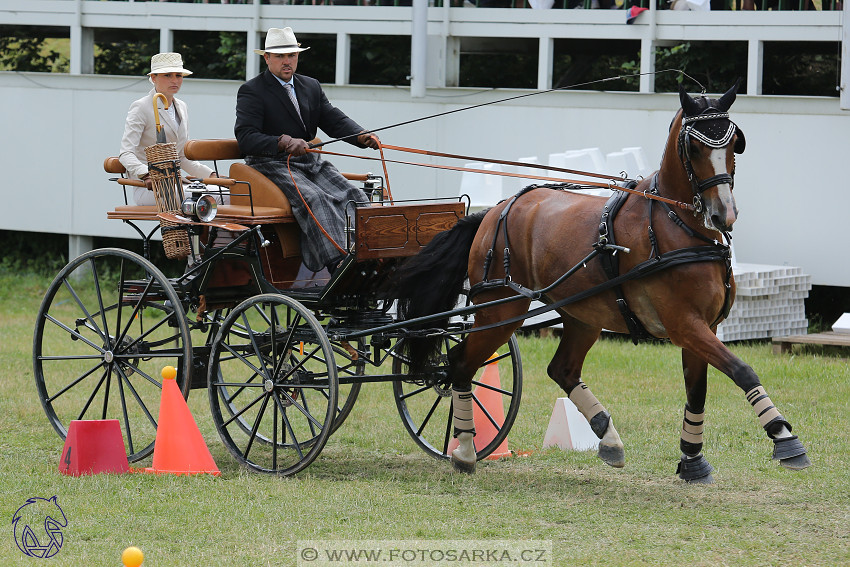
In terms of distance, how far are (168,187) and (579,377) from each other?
2727mm

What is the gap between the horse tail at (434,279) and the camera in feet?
22.9

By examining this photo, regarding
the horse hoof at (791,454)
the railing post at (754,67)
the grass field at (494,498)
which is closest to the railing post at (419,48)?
the railing post at (754,67)

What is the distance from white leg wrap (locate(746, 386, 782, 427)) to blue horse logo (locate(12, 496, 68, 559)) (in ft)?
10.7

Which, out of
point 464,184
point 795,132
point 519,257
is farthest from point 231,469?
point 795,132

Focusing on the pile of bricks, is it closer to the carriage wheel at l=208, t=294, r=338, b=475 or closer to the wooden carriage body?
the wooden carriage body

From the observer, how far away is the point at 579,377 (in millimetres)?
7016

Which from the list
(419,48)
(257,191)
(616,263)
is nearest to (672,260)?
(616,263)

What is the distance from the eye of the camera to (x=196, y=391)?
394 inches

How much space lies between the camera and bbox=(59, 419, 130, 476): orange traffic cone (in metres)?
6.80

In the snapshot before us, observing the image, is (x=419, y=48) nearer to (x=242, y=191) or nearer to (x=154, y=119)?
(x=154, y=119)

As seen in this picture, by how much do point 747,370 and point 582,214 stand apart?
1.26m

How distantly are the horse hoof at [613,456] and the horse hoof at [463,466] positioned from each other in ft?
2.60

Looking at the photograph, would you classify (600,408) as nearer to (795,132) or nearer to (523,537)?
(523,537)

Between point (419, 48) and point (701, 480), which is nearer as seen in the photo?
point (701, 480)
